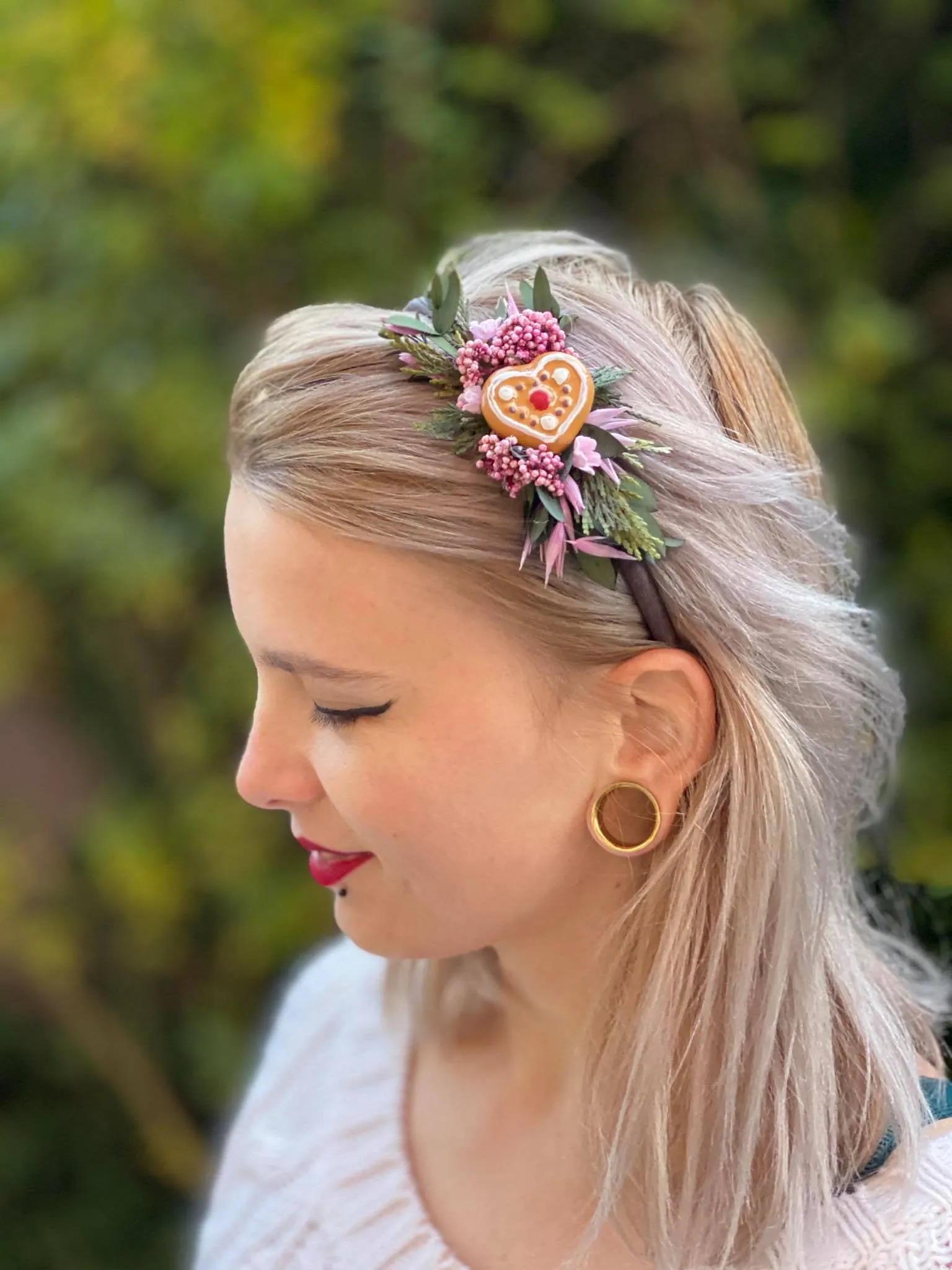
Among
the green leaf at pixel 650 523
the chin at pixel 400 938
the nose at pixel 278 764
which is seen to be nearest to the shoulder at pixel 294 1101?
the chin at pixel 400 938

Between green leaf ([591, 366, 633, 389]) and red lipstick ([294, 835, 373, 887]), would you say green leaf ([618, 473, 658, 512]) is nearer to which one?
green leaf ([591, 366, 633, 389])

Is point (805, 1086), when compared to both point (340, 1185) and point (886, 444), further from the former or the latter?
point (886, 444)

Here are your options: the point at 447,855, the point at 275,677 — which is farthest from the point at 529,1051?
the point at 275,677

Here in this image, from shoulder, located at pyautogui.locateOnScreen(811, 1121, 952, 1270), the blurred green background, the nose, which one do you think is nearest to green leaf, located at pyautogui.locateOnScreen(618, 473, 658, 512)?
the nose

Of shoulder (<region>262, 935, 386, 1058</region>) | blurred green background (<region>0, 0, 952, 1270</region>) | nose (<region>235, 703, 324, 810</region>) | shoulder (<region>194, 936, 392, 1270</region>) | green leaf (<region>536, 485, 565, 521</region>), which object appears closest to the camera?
green leaf (<region>536, 485, 565, 521</region>)

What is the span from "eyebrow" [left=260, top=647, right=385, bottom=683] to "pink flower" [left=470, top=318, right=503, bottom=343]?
0.71 feet

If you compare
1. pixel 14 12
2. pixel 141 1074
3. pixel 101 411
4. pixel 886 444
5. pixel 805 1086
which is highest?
pixel 14 12

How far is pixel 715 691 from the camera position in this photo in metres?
0.69

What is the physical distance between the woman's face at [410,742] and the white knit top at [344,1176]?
10.6 inches

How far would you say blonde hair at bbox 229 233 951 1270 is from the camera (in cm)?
66

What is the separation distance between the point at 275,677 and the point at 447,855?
17 centimetres

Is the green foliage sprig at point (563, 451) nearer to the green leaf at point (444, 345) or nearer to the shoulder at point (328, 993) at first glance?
the green leaf at point (444, 345)

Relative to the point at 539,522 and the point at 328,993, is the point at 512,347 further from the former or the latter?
the point at 328,993

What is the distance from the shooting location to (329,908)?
155cm
